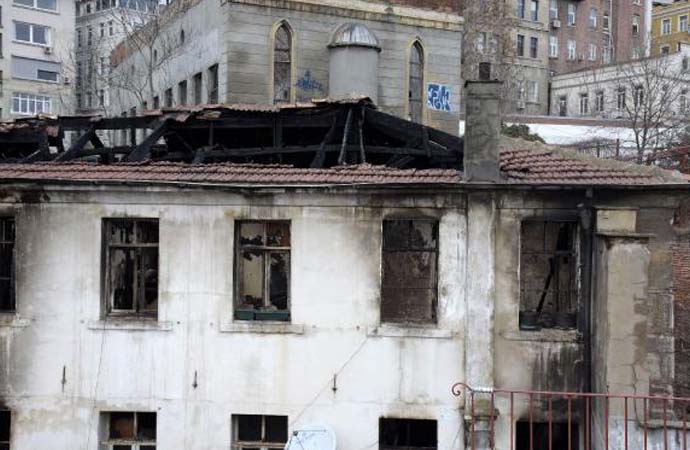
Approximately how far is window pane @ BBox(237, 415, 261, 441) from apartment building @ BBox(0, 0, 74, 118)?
49665 mm

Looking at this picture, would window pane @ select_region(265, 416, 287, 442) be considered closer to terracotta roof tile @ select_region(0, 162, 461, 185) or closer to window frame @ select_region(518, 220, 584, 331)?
terracotta roof tile @ select_region(0, 162, 461, 185)

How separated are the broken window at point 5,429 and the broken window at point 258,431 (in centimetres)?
398

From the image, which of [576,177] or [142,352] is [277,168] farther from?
[576,177]

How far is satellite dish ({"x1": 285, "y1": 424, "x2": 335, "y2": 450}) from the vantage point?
1233cm

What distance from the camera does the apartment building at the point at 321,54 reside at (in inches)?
910

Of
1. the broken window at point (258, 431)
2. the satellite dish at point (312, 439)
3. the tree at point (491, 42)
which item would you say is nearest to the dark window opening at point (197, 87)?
the broken window at point (258, 431)

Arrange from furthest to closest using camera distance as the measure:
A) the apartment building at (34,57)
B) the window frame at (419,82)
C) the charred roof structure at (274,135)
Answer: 1. the apartment building at (34,57)
2. the window frame at (419,82)
3. the charred roof structure at (274,135)

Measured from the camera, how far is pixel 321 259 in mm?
12898

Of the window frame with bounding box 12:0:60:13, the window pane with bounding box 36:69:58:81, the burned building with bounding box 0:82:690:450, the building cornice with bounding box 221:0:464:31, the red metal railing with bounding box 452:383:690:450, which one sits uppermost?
the window frame with bounding box 12:0:60:13

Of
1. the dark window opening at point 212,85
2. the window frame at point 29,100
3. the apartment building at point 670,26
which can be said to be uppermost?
the apartment building at point 670,26

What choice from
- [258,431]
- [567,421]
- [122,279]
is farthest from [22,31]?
[567,421]

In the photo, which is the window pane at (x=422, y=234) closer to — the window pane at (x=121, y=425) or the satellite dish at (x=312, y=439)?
the satellite dish at (x=312, y=439)

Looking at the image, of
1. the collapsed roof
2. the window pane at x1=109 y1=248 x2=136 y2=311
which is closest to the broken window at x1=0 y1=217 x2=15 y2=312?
the collapsed roof

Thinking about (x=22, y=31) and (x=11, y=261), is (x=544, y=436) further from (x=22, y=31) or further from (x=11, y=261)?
(x=22, y=31)
